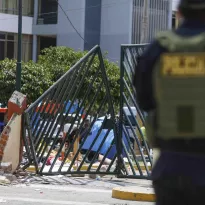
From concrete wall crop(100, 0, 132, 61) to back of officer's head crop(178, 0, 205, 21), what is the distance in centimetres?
3830

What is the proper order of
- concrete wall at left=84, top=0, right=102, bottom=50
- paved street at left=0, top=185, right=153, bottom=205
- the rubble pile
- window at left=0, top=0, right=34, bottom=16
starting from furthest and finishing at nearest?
window at left=0, top=0, right=34, bottom=16 < concrete wall at left=84, top=0, right=102, bottom=50 < the rubble pile < paved street at left=0, top=185, right=153, bottom=205

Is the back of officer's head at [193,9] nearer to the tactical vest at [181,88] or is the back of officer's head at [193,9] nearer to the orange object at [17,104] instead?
the tactical vest at [181,88]

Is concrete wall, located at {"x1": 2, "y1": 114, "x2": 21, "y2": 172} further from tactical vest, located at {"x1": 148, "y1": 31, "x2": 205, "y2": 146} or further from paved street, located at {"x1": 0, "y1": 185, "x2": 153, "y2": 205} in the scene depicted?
tactical vest, located at {"x1": 148, "y1": 31, "x2": 205, "y2": 146}

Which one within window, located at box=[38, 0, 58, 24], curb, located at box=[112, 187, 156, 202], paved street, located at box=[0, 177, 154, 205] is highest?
window, located at box=[38, 0, 58, 24]

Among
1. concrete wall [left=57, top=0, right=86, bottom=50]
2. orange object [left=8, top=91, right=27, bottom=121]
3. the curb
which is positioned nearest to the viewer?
the curb

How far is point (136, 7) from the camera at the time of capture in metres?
41.8

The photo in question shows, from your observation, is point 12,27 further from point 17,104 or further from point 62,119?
point 62,119

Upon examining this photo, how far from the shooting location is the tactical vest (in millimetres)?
3225

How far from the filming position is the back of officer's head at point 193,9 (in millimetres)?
3367

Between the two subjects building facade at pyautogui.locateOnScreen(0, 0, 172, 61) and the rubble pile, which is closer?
the rubble pile

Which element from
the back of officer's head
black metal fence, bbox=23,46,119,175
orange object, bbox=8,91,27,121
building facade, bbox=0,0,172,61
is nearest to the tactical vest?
the back of officer's head

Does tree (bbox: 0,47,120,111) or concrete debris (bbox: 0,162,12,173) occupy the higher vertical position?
tree (bbox: 0,47,120,111)

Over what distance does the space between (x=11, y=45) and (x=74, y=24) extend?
512cm

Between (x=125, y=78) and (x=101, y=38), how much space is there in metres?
30.4
